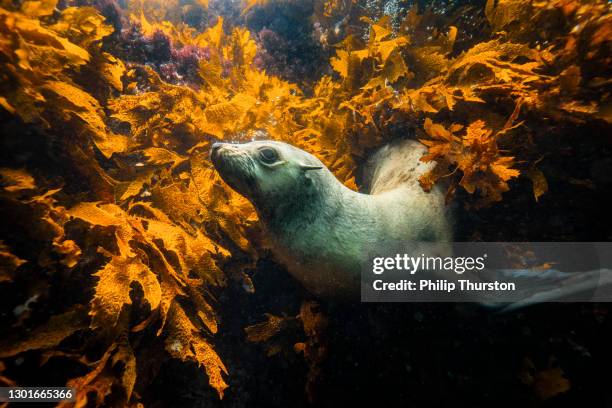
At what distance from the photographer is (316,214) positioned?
1.98 meters

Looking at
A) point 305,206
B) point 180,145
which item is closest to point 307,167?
point 305,206

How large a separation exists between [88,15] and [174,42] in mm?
1311

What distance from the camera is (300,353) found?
94.3 inches

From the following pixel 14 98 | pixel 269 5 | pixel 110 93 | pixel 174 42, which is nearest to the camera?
pixel 14 98

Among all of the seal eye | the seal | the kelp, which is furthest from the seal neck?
the kelp

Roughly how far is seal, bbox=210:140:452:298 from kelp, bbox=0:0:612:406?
34 cm

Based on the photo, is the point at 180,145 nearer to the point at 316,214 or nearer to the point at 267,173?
the point at 267,173

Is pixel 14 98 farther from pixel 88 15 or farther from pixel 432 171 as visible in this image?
pixel 432 171

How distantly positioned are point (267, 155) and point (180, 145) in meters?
1.29

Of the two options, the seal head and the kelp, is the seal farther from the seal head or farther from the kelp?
the kelp

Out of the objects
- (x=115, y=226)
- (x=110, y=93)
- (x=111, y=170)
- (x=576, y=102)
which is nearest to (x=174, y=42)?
(x=110, y=93)

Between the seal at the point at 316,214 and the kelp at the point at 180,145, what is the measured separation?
1.13 ft

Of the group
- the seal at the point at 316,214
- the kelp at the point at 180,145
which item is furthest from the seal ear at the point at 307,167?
the kelp at the point at 180,145

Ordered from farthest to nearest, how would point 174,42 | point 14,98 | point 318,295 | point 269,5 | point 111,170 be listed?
1. point 269,5
2. point 174,42
3. point 111,170
4. point 318,295
5. point 14,98
